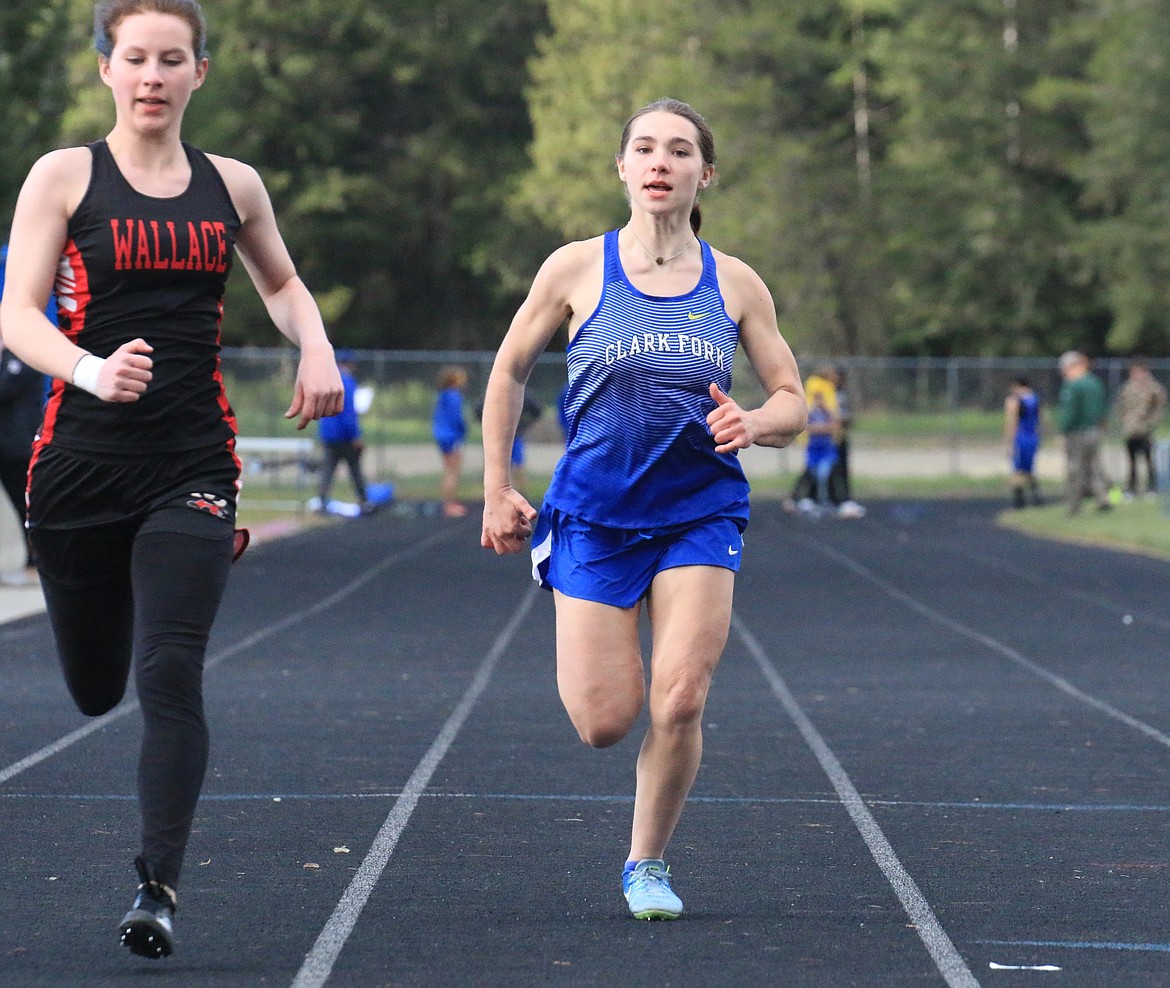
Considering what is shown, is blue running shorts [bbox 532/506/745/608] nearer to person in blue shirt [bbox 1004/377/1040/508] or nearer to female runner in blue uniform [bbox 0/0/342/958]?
female runner in blue uniform [bbox 0/0/342/958]

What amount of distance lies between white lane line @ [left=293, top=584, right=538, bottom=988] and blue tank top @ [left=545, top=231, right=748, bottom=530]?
1.11 m

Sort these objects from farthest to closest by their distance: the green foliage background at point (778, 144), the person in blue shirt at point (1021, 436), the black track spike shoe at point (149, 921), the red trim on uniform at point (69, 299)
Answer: the green foliage background at point (778, 144) < the person in blue shirt at point (1021, 436) < the red trim on uniform at point (69, 299) < the black track spike shoe at point (149, 921)

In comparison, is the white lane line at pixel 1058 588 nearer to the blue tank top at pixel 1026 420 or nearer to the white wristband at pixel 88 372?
the blue tank top at pixel 1026 420

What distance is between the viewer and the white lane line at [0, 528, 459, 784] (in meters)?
7.27

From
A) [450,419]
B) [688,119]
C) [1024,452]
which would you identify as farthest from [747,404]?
[688,119]

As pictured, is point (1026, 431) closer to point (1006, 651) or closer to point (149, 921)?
point (1006, 651)

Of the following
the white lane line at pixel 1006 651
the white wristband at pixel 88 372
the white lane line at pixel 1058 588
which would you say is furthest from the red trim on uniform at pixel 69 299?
the white lane line at pixel 1058 588

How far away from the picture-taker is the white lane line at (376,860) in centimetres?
443

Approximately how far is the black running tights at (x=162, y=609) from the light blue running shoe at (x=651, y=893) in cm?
113

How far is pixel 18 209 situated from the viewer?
4.41 metres

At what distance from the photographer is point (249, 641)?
1140 cm

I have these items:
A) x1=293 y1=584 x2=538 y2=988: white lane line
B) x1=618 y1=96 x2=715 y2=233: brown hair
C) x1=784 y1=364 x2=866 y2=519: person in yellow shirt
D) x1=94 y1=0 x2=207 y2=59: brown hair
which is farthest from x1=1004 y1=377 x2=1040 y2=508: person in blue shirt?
x1=94 y1=0 x2=207 y2=59: brown hair

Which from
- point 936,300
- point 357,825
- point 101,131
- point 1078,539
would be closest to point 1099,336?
point 936,300

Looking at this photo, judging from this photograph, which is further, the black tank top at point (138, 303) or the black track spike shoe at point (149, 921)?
the black tank top at point (138, 303)
